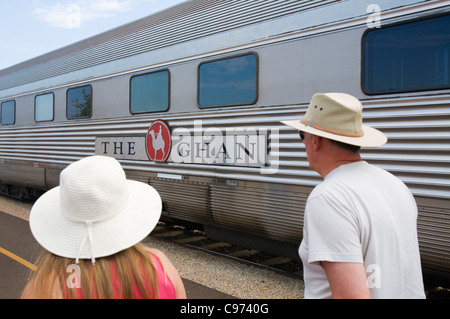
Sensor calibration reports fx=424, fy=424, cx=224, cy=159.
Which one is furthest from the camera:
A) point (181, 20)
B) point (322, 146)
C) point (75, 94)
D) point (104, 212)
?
point (75, 94)

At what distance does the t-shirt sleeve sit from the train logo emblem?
4.63 m

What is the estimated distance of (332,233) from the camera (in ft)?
4.40

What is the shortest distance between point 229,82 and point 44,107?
5.41 metres

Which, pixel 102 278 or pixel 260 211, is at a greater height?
pixel 102 278

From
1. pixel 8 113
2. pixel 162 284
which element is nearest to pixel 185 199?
pixel 162 284

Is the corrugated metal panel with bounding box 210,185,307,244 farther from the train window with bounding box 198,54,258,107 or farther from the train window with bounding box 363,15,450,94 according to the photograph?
the train window with bounding box 363,15,450,94

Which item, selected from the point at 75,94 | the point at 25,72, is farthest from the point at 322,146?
the point at 25,72

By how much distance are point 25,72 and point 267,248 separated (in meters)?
7.78

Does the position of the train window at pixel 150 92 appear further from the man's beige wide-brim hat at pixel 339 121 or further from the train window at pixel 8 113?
the train window at pixel 8 113

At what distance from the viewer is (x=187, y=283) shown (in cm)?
472

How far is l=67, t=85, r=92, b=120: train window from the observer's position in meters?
7.56

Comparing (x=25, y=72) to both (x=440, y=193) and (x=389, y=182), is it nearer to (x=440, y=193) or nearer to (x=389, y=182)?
(x=440, y=193)

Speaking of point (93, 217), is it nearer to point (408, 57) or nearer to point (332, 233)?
point (332, 233)

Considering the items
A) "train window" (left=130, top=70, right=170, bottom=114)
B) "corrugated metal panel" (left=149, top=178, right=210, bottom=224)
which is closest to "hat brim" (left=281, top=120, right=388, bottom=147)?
"corrugated metal panel" (left=149, top=178, right=210, bottom=224)
